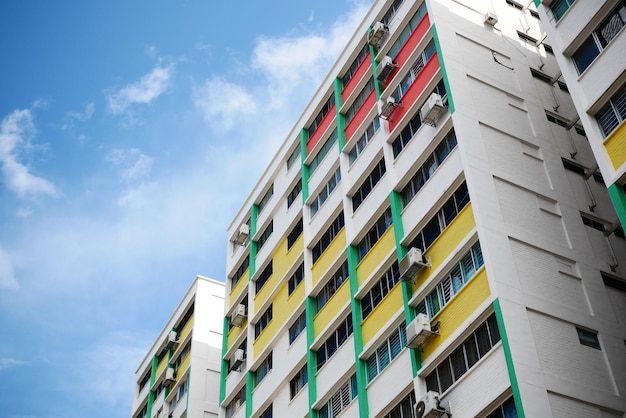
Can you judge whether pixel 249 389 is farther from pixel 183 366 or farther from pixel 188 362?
pixel 183 366

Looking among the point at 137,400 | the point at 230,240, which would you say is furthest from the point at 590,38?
the point at 137,400

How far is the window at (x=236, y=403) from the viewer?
36.0m

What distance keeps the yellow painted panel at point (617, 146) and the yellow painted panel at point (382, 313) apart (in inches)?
325

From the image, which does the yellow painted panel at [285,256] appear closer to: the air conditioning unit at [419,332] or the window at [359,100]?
the window at [359,100]

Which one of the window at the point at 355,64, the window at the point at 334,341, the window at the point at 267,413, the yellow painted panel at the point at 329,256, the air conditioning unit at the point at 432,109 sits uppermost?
the window at the point at 355,64

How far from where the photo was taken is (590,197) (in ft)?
86.5

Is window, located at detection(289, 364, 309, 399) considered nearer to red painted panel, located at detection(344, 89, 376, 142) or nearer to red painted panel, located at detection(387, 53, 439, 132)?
red painted panel, located at detection(344, 89, 376, 142)

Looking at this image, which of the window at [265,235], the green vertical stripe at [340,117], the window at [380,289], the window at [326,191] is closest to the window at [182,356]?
the window at [265,235]

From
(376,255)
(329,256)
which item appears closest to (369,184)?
(329,256)

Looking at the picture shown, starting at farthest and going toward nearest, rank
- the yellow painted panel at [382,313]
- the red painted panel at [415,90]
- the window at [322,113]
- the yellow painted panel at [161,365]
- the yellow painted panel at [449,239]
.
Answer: the yellow painted panel at [161,365] < the window at [322,113] < the red painted panel at [415,90] < the yellow painted panel at [382,313] < the yellow painted panel at [449,239]

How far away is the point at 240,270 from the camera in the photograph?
4191 cm

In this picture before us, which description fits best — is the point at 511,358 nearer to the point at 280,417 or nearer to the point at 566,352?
the point at 566,352

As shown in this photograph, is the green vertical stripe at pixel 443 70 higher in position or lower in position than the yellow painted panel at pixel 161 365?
lower

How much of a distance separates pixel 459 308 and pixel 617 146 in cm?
603
